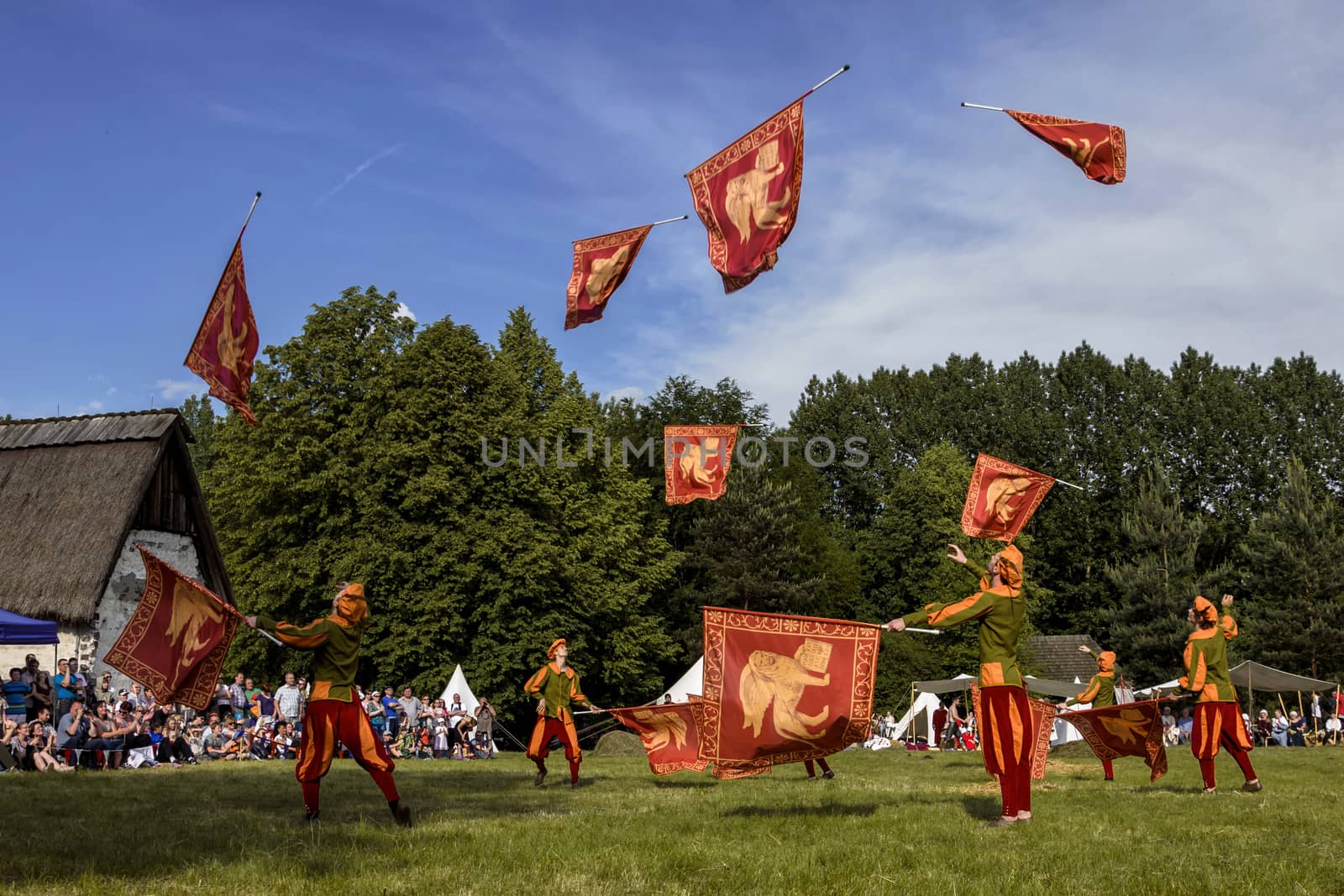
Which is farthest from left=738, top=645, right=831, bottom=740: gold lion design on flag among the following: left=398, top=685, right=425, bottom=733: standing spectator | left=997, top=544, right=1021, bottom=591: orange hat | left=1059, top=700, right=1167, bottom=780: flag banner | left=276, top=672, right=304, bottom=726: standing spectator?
left=398, top=685, right=425, bottom=733: standing spectator

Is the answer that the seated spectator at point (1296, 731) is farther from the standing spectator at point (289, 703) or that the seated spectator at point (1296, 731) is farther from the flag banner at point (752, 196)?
the flag banner at point (752, 196)

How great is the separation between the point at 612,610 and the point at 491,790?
1154 inches

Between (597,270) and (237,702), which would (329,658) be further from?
(237,702)

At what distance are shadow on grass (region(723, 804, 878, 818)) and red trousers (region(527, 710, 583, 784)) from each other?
447 cm

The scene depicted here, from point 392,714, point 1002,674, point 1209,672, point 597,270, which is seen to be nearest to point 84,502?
point 392,714

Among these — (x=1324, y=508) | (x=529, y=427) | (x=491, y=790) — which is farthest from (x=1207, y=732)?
(x=1324, y=508)

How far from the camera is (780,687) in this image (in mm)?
10461

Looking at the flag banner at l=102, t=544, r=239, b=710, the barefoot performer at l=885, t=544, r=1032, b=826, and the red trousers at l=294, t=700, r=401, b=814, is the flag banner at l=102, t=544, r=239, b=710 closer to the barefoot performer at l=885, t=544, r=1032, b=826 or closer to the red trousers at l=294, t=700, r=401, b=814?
the red trousers at l=294, t=700, r=401, b=814

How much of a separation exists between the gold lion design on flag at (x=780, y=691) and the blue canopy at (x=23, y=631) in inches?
577

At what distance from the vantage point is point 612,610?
44062mm

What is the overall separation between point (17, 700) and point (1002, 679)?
16058mm

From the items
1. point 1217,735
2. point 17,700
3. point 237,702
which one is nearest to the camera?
point 1217,735

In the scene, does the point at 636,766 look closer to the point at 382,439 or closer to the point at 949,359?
the point at 382,439

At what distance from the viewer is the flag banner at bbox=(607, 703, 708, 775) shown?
14.1 meters
